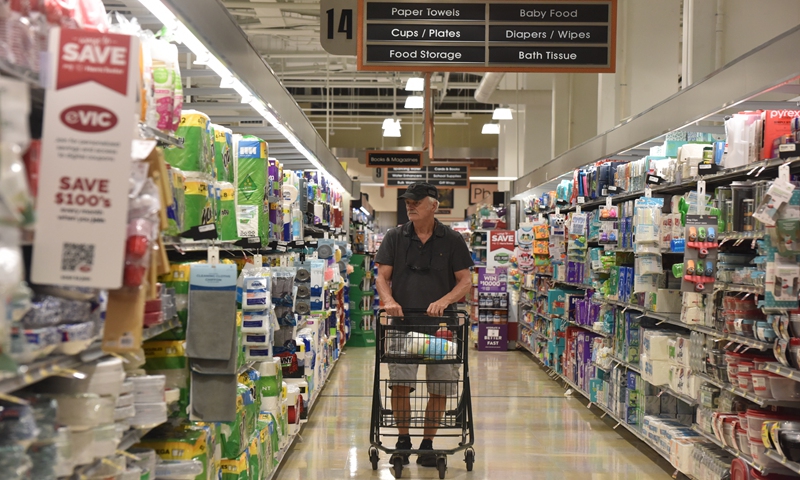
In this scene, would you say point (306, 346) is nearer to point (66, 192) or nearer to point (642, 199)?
point (642, 199)

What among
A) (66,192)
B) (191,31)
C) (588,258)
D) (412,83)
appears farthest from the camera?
(412,83)

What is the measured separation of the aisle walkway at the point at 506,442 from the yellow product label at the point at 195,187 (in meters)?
2.72

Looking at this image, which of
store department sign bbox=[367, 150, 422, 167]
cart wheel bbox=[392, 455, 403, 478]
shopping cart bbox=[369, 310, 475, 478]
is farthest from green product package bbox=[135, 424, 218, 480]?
store department sign bbox=[367, 150, 422, 167]

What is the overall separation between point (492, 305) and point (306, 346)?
6731mm

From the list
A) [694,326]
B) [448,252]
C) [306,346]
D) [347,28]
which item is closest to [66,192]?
[448,252]

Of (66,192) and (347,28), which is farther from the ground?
(347,28)

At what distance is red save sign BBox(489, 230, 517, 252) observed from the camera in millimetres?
13164

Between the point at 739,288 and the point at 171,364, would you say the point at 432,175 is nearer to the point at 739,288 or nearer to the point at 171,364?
the point at 739,288

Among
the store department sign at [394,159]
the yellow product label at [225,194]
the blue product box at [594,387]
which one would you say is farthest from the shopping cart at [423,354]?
the store department sign at [394,159]

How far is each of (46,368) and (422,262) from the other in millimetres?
3929

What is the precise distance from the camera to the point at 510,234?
13.3 metres

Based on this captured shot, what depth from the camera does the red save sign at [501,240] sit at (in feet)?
43.2

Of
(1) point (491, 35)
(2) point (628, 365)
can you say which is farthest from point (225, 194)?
(2) point (628, 365)

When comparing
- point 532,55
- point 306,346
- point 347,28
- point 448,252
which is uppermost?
point 347,28
